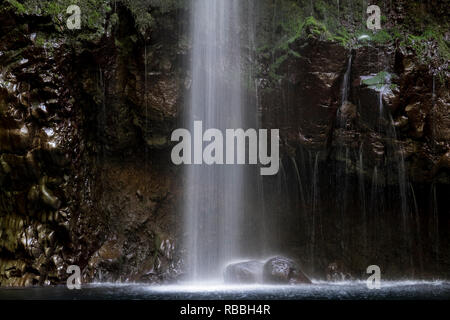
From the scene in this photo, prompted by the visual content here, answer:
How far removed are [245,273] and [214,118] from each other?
14.5ft

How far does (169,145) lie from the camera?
42.1 feet

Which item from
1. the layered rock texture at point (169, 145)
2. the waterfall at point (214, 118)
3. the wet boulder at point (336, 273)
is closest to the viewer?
the layered rock texture at point (169, 145)

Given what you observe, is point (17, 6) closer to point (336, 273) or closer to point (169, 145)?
point (169, 145)

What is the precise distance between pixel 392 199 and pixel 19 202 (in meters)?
9.93

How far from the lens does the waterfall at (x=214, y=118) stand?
1262cm

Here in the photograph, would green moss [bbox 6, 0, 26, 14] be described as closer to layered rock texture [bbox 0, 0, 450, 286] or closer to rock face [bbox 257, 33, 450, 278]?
layered rock texture [bbox 0, 0, 450, 286]

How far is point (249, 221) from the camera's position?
13344 mm

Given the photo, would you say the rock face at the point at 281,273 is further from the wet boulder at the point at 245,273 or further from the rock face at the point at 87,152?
the rock face at the point at 87,152

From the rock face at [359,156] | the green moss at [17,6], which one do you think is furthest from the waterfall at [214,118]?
the green moss at [17,6]

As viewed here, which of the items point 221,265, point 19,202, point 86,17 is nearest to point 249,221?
point 221,265

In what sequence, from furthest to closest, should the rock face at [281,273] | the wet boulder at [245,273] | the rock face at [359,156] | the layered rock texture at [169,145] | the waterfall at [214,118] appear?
the waterfall at [214,118] < the rock face at [359,156] < the layered rock texture at [169,145] < the wet boulder at [245,273] < the rock face at [281,273]

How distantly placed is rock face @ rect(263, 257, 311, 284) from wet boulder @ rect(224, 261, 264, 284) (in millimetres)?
185

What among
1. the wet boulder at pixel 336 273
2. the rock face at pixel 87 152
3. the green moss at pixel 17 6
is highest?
the green moss at pixel 17 6

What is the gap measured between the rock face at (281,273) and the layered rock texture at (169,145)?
2301 millimetres
